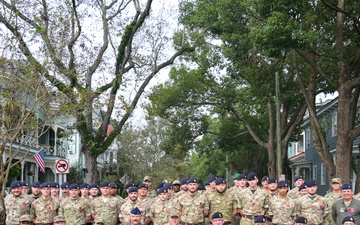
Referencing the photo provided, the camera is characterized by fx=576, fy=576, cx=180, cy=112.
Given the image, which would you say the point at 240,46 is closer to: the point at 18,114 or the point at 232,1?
the point at 232,1

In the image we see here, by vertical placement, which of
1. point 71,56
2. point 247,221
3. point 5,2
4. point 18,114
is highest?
point 5,2

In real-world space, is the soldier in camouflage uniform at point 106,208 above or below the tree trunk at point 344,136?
below

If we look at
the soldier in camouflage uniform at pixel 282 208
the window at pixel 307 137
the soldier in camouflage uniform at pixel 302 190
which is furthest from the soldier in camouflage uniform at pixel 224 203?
the window at pixel 307 137

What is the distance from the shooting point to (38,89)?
632 inches

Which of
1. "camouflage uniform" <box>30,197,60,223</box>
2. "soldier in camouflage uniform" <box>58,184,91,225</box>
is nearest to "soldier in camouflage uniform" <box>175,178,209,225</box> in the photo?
"soldier in camouflage uniform" <box>58,184,91,225</box>

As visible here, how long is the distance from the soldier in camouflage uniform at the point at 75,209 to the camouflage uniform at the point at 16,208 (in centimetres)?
79

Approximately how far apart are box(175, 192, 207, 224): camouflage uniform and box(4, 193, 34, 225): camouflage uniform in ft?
11.7

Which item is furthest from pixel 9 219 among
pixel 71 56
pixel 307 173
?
pixel 307 173

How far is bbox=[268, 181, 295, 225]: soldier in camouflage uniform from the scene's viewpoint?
12273mm

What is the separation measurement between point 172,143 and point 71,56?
50.9ft

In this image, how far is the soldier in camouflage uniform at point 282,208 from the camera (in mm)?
12273

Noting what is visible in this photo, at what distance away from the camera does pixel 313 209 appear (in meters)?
12.0

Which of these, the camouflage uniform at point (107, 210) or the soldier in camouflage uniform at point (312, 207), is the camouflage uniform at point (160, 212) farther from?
the soldier in camouflage uniform at point (312, 207)

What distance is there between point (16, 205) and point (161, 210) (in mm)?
3427
